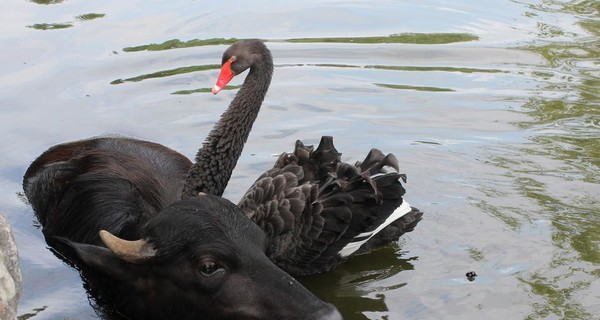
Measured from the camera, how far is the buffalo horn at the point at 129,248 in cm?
631

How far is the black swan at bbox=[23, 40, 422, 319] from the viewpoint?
630 cm

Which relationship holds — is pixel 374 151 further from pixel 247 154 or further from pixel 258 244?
pixel 258 244

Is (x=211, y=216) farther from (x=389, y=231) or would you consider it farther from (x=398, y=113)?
(x=398, y=113)

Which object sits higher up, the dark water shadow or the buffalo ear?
the buffalo ear

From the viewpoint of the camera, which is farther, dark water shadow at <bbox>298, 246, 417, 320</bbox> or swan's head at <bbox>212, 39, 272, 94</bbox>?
swan's head at <bbox>212, 39, 272, 94</bbox>

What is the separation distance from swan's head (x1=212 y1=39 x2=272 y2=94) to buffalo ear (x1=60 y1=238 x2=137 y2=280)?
2687mm

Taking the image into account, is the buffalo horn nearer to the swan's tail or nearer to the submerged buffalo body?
the submerged buffalo body

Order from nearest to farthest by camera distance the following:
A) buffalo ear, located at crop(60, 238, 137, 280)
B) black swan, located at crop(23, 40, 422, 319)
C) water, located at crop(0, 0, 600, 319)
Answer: black swan, located at crop(23, 40, 422, 319)
buffalo ear, located at crop(60, 238, 137, 280)
water, located at crop(0, 0, 600, 319)

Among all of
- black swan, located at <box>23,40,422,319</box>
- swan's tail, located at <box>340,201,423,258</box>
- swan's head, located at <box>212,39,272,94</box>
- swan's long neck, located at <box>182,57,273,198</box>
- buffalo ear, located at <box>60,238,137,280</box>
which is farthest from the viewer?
swan's head, located at <box>212,39,272,94</box>

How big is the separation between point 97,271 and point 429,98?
17.9ft

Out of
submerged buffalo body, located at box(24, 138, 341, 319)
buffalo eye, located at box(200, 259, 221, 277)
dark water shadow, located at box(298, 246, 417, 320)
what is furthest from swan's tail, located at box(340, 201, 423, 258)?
buffalo eye, located at box(200, 259, 221, 277)

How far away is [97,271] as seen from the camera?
6691 millimetres

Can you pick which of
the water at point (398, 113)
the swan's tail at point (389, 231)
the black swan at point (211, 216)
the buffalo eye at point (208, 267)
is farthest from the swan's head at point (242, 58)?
the buffalo eye at point (208, 267)

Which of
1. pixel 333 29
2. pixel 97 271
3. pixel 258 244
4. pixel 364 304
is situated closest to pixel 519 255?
pixel 364 304
